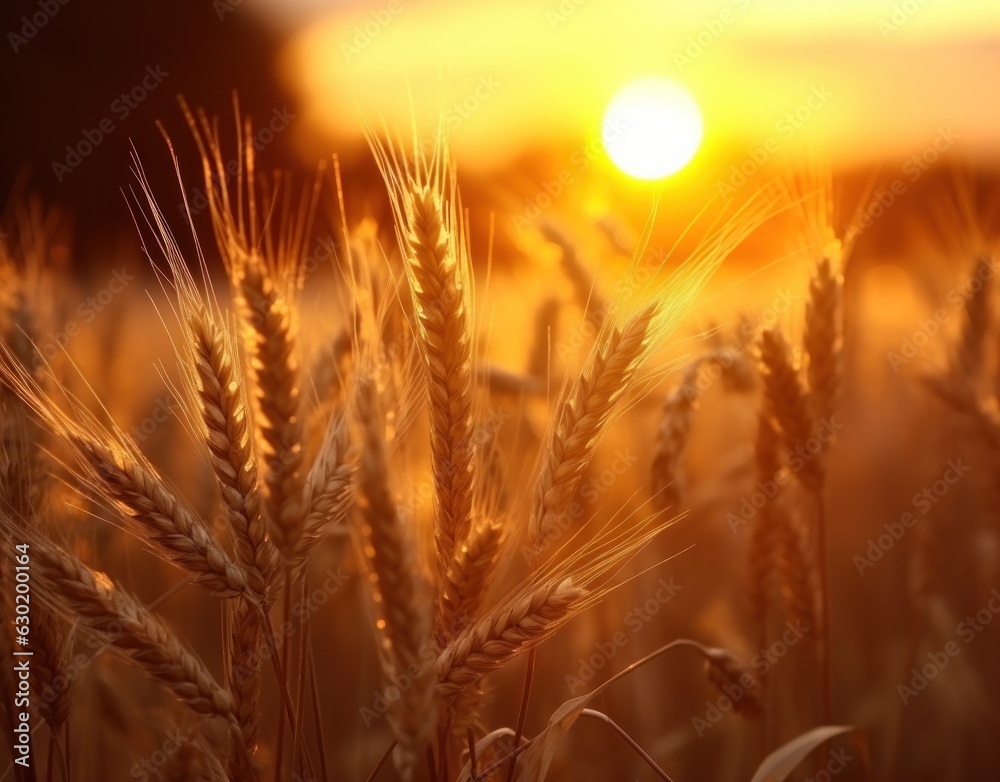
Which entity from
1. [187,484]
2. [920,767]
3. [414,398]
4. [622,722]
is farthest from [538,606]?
[187,484]

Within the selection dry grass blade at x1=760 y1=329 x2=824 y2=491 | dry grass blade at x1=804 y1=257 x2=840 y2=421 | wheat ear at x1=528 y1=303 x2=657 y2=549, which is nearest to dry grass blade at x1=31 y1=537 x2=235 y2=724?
wheat ear at x1=528 y1=303 x2=657 y2=549

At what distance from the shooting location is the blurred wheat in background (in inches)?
41.4

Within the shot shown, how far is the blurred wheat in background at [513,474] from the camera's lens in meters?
1.05

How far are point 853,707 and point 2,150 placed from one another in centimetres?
674

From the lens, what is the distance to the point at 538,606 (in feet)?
3.44

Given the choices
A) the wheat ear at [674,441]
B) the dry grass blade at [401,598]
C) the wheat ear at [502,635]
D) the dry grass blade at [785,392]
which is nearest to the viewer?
the dry grass blade at [401,598]

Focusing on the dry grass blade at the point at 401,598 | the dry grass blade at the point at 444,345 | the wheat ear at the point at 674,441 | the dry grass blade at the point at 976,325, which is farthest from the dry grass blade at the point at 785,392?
the dry grass blade at the point at 401,598

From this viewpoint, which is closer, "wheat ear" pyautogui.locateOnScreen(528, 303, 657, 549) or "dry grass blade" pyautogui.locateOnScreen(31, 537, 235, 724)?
"dry grass blade" pyautogui.locateOnScreen(31, 537, 235, 724)

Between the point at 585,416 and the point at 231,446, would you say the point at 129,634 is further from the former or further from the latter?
the point at 585,416

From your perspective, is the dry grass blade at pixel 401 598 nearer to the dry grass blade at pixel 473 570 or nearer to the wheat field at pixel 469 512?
the wheat field at pixel 469 512

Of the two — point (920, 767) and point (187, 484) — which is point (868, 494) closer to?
point (920, 767)

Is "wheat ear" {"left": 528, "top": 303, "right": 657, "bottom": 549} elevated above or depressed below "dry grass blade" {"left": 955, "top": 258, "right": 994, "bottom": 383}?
above

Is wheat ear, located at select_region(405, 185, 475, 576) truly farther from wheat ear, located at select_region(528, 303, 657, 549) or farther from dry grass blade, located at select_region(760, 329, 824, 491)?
dry grass blade, located at select_region(760, 329, 824, 491)

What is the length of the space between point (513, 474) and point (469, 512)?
1.46 metres
